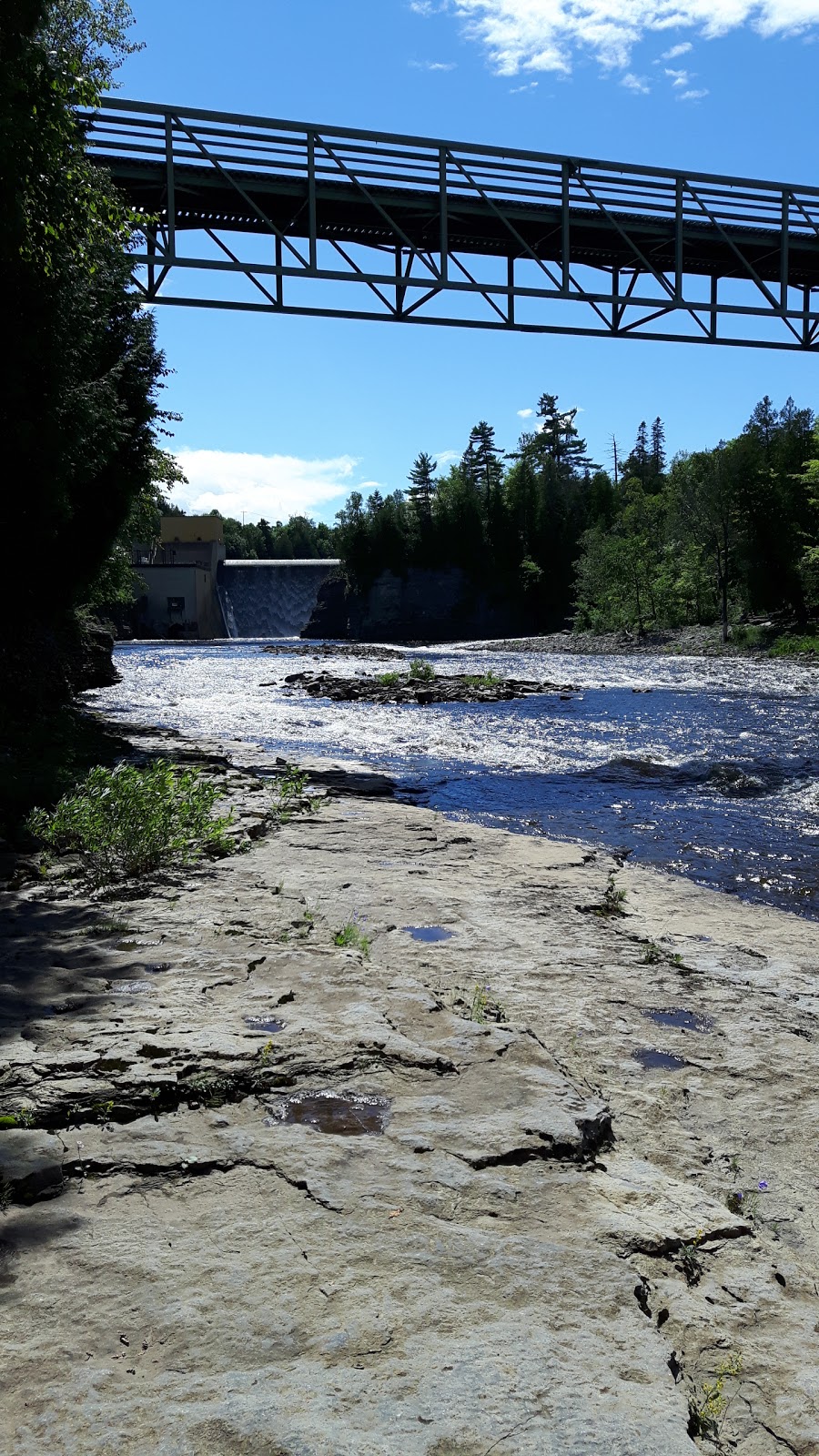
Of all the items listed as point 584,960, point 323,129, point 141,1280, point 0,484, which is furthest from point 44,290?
point 141,1280

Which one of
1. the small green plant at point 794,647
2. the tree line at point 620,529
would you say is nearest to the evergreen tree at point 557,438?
the tree line at point 620,529

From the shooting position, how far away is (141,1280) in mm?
2543

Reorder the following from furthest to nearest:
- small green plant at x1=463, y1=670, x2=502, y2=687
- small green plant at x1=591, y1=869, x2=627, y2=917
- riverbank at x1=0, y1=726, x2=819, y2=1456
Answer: small green plant at x1=463, y1=670, x2=502, y2=687 < small green plant at x1=591, y1=869, x2=627, y2=917 < riverbank at x1=0, y1=726, x2=819, y2=1456

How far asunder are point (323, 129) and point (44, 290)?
29.0 feet

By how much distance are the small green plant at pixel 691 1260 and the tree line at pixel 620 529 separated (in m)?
43.6

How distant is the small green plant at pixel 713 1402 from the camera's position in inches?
86.7

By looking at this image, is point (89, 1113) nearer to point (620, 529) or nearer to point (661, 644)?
point (661, 644)

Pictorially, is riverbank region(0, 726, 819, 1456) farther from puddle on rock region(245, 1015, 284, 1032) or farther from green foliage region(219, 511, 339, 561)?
green foliage region(219, 511, 339, 561)

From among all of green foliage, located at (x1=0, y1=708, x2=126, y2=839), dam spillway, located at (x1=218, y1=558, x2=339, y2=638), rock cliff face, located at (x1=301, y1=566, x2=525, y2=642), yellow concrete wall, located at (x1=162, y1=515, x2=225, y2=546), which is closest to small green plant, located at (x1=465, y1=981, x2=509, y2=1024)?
green foliage, located at (x1=0, y1=708, x2=126, y2=839)

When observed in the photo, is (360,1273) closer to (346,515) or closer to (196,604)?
(196,604)

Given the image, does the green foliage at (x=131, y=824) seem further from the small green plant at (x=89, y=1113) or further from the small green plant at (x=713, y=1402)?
the small green plant at (x=713, y=1402)

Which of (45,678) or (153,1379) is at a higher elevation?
(45,678)

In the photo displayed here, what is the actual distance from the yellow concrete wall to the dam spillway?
386 cm

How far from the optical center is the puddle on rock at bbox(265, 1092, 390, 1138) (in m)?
3.49
